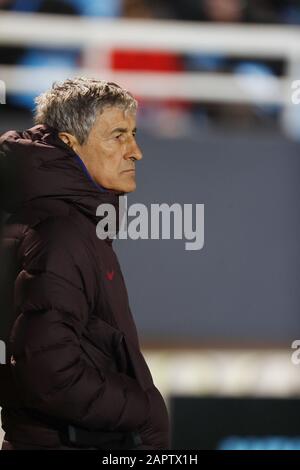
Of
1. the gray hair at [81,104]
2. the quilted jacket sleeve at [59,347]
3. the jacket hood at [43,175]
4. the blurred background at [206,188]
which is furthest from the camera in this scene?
the blurred background at [206,188]

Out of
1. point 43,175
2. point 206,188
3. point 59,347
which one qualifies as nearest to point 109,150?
point 43,175

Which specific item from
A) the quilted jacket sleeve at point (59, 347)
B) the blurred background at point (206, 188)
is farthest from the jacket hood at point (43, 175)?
the blurred background at point (206, 188)

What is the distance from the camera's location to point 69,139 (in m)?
2.83

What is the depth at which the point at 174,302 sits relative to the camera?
5.19 m

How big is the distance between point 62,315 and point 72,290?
72 mm

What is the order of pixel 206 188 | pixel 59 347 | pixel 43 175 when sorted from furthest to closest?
pixel 206 188
pixel 43 175
pixel 59 347

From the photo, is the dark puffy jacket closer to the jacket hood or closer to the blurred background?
the jacket hood

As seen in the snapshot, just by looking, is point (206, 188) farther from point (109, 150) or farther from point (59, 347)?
point (59, 347)

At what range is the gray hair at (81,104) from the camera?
9.27ft

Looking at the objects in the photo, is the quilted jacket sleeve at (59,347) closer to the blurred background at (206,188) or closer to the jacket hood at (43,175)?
the jacket hood at (43,175)

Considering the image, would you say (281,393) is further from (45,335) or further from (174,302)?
(45,335)

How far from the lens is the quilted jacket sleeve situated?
2.52 metres

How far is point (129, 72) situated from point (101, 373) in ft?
9.85

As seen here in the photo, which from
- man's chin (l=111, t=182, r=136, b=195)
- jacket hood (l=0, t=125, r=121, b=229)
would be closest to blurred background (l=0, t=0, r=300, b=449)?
man's chin (l=111, t=182, r=136, b=195)
